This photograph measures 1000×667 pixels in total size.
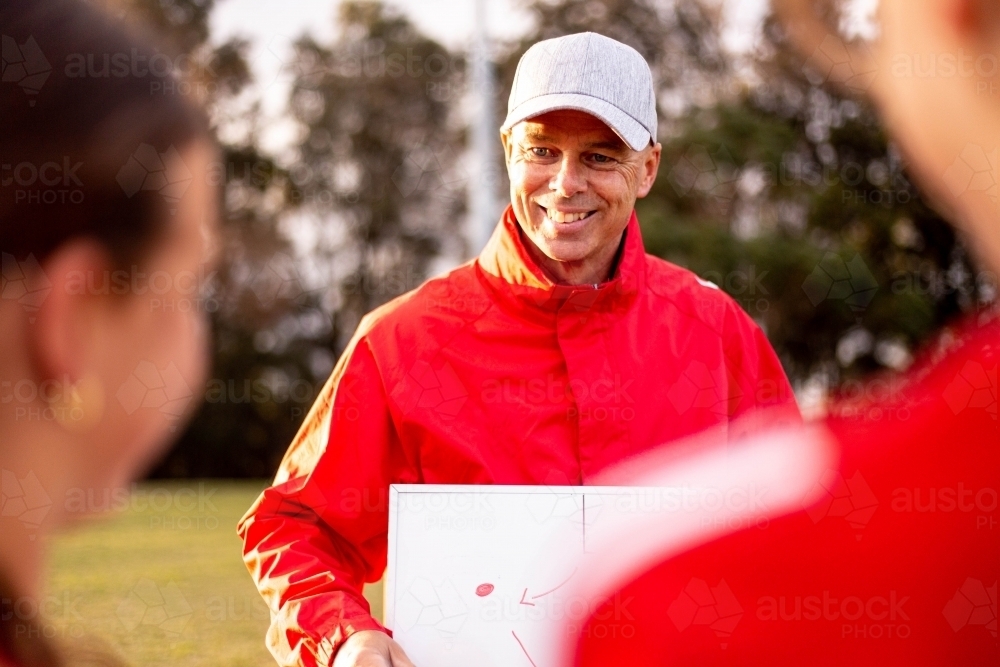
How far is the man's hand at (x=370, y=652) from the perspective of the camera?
2.16 meters

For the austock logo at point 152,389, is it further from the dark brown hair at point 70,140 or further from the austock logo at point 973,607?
the austock logo at point 973,607

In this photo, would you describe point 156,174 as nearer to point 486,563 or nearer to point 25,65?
point 25,65

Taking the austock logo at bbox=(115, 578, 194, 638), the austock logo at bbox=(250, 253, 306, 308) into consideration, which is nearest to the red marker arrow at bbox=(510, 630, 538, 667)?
the austock logo at bbox=(115, 578, 194, 638)

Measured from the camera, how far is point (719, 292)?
283 centimetres

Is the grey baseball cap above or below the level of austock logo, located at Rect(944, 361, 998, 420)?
above

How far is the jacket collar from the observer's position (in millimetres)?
2628

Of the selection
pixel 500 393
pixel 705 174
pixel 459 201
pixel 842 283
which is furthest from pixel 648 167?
pixel 459 201

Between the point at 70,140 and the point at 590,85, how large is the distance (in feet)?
6.22

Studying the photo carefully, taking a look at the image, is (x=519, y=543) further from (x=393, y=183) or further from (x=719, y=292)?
(x=393, y=183)

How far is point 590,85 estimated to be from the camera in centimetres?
260

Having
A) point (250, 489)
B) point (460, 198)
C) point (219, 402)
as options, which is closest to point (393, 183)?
point (460, 198)

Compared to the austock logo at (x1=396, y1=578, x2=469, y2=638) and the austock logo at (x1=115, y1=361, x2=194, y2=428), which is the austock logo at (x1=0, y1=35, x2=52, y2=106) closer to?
the austock logo at (x1=115, y1=361, x2=194, y2=428)

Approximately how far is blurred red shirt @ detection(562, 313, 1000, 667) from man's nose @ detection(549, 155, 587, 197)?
149 cm

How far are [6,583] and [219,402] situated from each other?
25.2 m
